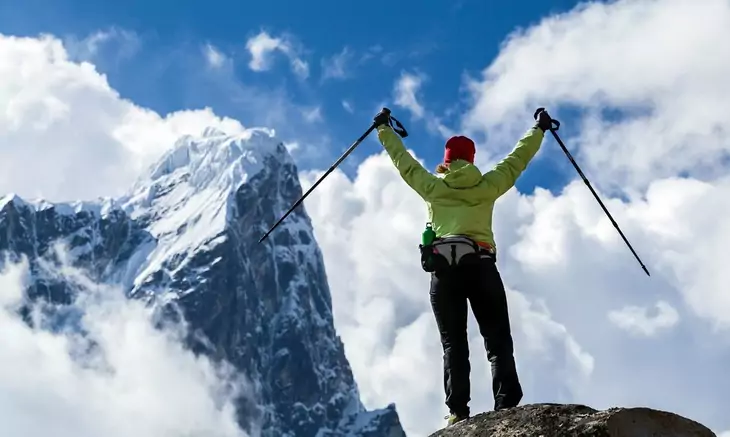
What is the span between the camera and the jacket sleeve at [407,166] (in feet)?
32.3

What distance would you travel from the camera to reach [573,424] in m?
6.77

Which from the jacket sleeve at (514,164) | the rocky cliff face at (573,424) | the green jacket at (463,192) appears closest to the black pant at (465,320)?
the green jacket at (463,192)

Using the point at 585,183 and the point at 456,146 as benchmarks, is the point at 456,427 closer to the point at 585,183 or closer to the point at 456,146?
the point at 456,146

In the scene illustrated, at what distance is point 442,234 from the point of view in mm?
9688

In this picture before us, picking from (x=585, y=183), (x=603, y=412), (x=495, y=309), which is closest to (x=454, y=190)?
(x=495, y=309)

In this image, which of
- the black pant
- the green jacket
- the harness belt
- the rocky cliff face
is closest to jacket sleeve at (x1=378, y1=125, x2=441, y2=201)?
the green jacket

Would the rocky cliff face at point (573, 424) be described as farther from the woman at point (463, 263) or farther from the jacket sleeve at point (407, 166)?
the jacket sleeve at point (407, 166)

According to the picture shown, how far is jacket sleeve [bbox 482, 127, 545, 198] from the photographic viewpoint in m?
9.82

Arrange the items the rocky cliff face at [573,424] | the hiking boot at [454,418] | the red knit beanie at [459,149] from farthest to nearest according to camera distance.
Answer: the red knit beanie at [459,149]
the hiking boot at [454,418]
the rocky cliff face at [573,424]

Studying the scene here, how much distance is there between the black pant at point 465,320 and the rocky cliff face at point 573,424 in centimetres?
152

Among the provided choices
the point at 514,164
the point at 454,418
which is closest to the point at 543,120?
the point at 514,164

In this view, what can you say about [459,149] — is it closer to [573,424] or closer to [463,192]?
[463,192]

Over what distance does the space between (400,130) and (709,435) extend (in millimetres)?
5155

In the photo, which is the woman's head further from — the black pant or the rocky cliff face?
the rocky cliff face
